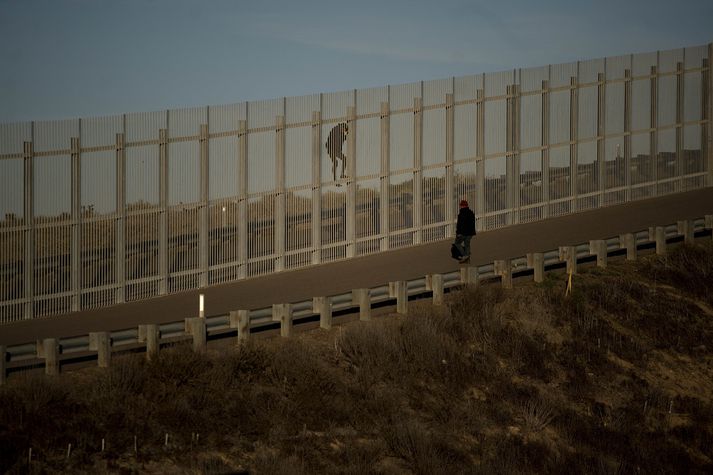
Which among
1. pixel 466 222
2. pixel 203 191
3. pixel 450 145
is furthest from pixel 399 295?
pixel 450 145

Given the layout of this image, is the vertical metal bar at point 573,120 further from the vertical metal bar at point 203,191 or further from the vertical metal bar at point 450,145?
the vertical metal bar at point 203,191

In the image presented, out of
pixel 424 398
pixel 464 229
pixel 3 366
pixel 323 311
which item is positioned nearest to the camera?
pixel 3 366

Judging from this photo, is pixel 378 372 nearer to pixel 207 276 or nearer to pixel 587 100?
pixel 207 276

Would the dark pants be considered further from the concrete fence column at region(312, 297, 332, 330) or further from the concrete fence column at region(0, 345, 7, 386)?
the concrete fence column at region(0, 345, 7, 386)

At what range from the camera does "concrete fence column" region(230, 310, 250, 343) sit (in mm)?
20781

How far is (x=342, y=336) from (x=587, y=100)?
13.8m

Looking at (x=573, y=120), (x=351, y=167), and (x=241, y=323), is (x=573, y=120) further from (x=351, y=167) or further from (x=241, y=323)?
(x=241, y=323)

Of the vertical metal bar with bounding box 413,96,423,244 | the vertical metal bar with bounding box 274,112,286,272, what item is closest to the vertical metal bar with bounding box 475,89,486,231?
the vertical metal bar with bounding box 413,96,423,244

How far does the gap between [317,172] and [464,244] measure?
129 inches

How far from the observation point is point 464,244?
28.0 m

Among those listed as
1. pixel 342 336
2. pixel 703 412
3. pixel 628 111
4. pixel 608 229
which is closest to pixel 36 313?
pixel 342 336

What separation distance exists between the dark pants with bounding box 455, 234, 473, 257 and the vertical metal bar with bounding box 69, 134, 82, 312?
7.92 metres

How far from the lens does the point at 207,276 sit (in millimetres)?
26531

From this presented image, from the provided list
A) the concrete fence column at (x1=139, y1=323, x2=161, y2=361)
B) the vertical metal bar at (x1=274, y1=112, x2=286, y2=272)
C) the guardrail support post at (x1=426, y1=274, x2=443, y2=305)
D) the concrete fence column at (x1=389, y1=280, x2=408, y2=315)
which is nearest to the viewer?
the concrete fence column at (x1=139, y1=323, x2=161, y2=361)
